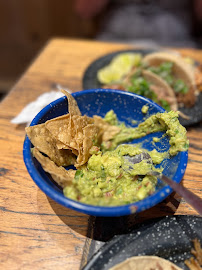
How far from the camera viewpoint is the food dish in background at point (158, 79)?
164cm

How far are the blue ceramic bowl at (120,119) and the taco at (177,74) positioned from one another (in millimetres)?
591

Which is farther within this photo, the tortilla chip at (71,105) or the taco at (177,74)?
the taco at (177,74)

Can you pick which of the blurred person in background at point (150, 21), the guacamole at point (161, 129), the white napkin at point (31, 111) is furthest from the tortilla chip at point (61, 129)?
the blurred person in background at point (150, 21)

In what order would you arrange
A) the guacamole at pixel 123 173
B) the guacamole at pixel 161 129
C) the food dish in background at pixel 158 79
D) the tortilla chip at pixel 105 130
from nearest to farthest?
1. the guacamole at pixel 123 173
2. the guacamole at pixel 161 129
3. the tortilla chip at pixel 105 130
4. the food dish in background at pixel 158 79

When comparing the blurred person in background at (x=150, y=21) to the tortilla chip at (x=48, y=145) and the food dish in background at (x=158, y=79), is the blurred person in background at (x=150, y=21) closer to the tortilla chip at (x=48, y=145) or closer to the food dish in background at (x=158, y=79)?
the food dish in background at (x=158, y=79)

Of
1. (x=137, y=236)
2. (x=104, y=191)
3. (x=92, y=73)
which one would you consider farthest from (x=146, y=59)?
(x=137, y=236)

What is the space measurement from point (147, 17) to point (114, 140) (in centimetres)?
253

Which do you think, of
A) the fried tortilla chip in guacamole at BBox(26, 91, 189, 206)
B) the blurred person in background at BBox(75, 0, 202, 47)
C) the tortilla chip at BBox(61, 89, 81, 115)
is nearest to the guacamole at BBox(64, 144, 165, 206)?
the fried tortilla chip in guacamole at BBox(26, 91, 189, 206)

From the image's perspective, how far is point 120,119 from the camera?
4.39ft

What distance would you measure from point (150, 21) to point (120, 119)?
2.37 metres

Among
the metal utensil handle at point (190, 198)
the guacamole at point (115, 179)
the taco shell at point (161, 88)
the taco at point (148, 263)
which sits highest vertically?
the metal utensil handle at point (190, 198)

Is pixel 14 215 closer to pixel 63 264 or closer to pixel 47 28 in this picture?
pixel 63 264

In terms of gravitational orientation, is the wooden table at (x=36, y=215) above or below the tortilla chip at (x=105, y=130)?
below

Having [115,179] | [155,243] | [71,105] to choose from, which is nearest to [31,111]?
[71,105]
